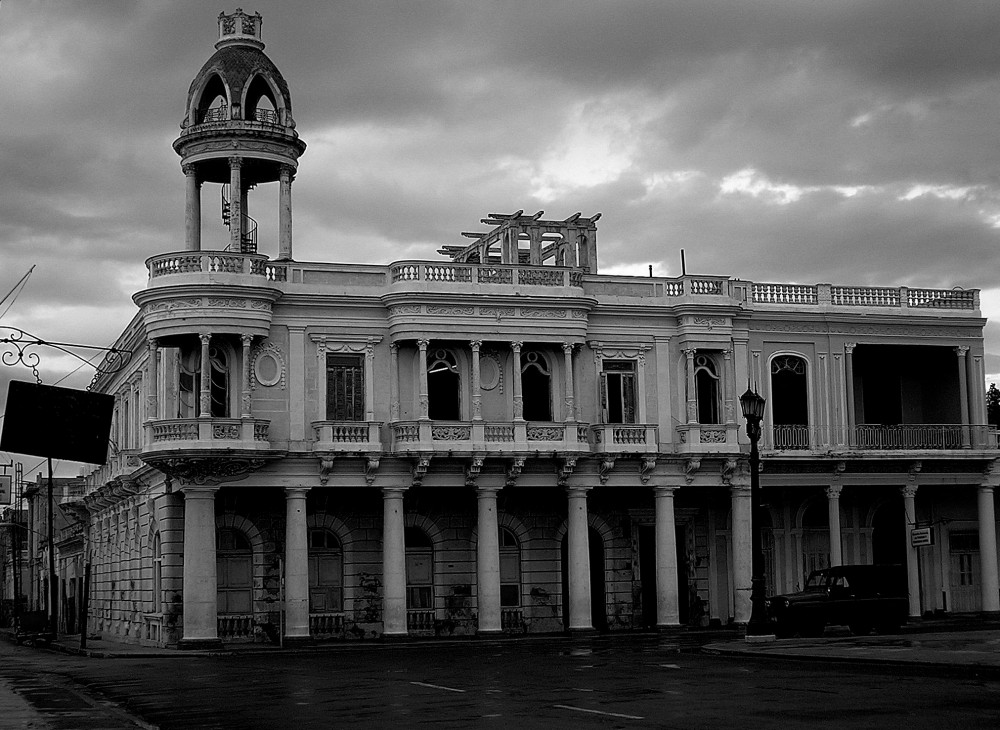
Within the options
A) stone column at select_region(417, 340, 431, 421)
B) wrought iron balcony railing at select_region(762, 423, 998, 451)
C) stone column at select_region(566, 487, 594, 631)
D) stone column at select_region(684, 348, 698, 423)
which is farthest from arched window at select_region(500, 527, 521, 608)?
wrought iron balcony railing at select_region(762, 423, 998, 451)

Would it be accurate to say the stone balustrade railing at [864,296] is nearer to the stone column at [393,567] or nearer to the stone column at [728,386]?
the stone column at [728,386]

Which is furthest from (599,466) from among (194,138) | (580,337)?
(194,138)

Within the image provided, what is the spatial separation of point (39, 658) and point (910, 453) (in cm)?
2722

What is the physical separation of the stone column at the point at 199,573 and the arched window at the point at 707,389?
15492 mm

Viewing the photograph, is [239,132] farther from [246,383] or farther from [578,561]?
[578,561]

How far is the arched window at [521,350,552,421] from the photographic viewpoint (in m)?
43.8

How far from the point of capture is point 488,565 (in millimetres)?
41938

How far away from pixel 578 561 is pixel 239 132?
52.9 feet

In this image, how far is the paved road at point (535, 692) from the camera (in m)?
16.3

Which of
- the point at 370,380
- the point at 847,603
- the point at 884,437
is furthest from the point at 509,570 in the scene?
the point at 884,437

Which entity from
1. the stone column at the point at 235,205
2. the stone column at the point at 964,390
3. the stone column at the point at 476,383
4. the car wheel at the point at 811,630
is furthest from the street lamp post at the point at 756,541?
the stone column at the point at 235,205

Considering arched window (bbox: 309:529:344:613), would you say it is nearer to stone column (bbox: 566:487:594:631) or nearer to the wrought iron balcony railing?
stone column (bbox: 566:487:594:631)

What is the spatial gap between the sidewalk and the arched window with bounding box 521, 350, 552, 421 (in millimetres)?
13313

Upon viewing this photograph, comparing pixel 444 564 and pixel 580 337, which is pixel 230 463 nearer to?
pixel 444 564
